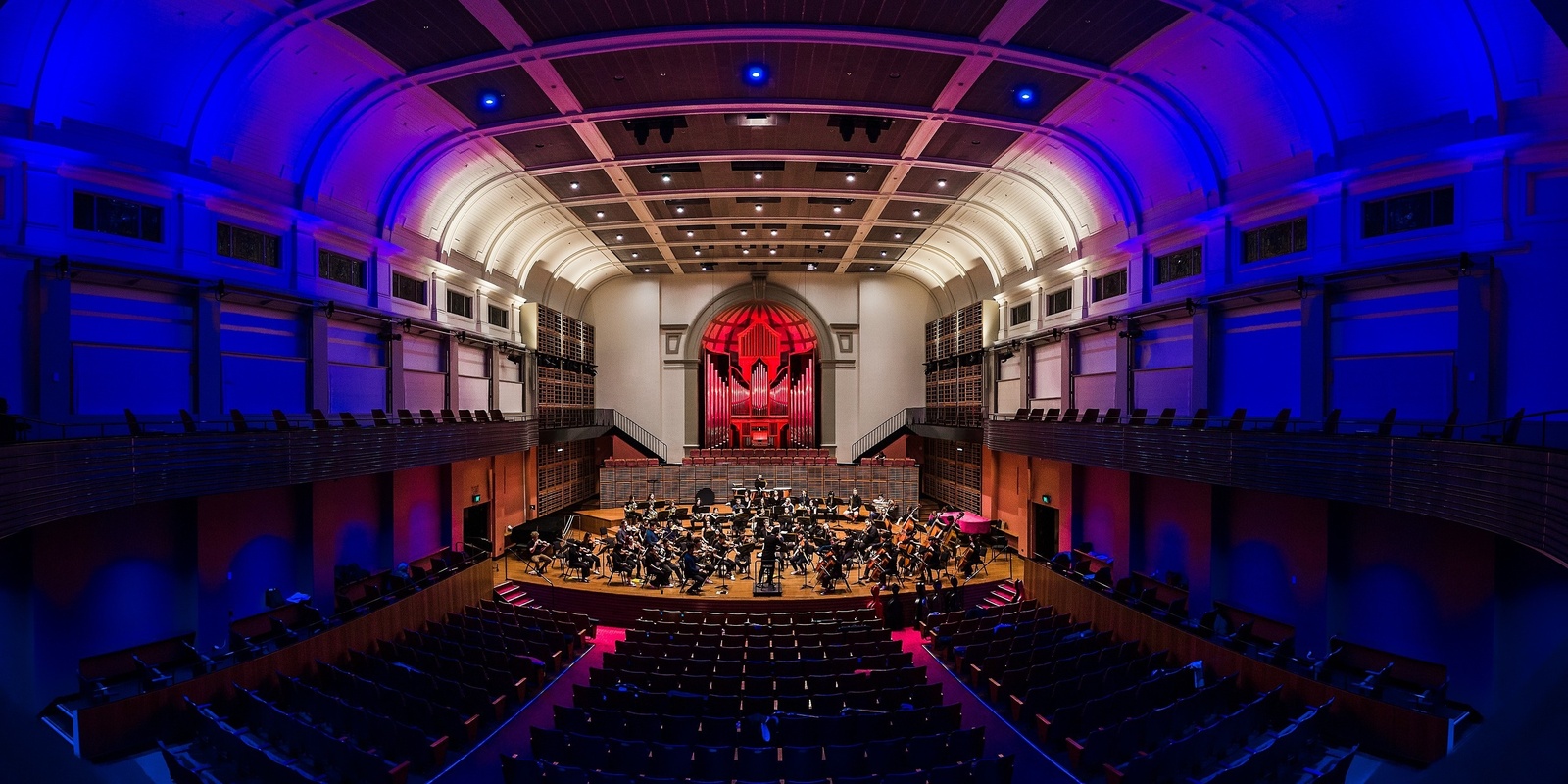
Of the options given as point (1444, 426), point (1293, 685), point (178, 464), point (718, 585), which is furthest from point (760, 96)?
point (1293, 685)

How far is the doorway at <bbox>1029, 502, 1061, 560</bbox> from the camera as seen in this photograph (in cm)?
1742

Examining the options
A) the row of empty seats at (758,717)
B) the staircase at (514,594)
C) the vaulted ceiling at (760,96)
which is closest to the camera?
the row of empty seats at (758,717)

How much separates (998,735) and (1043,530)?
1006cm

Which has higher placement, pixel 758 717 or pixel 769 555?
pixel 769 555

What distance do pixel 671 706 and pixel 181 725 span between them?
6.35 meters

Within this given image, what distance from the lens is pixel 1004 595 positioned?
1564cm

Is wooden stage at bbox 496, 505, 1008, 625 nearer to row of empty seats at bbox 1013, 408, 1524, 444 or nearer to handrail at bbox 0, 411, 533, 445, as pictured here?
row of empty seats at bbox 1013, 408, 1524, 444

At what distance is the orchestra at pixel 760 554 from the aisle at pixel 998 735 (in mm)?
3030

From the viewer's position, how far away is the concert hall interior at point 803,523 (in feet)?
26.1

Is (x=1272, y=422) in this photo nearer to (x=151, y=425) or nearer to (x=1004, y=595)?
(x=1004, y=595)

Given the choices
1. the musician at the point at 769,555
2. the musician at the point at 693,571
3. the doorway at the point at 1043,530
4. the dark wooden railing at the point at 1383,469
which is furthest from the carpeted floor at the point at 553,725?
the doorway at the point at 1043,530

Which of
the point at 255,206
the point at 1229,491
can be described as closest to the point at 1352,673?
the point at 1229,491

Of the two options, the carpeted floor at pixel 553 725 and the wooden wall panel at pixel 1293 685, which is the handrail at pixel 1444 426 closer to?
the wooden wall panel at pixel 1293 685

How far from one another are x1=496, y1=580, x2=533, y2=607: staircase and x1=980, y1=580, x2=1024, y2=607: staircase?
10686 mm
